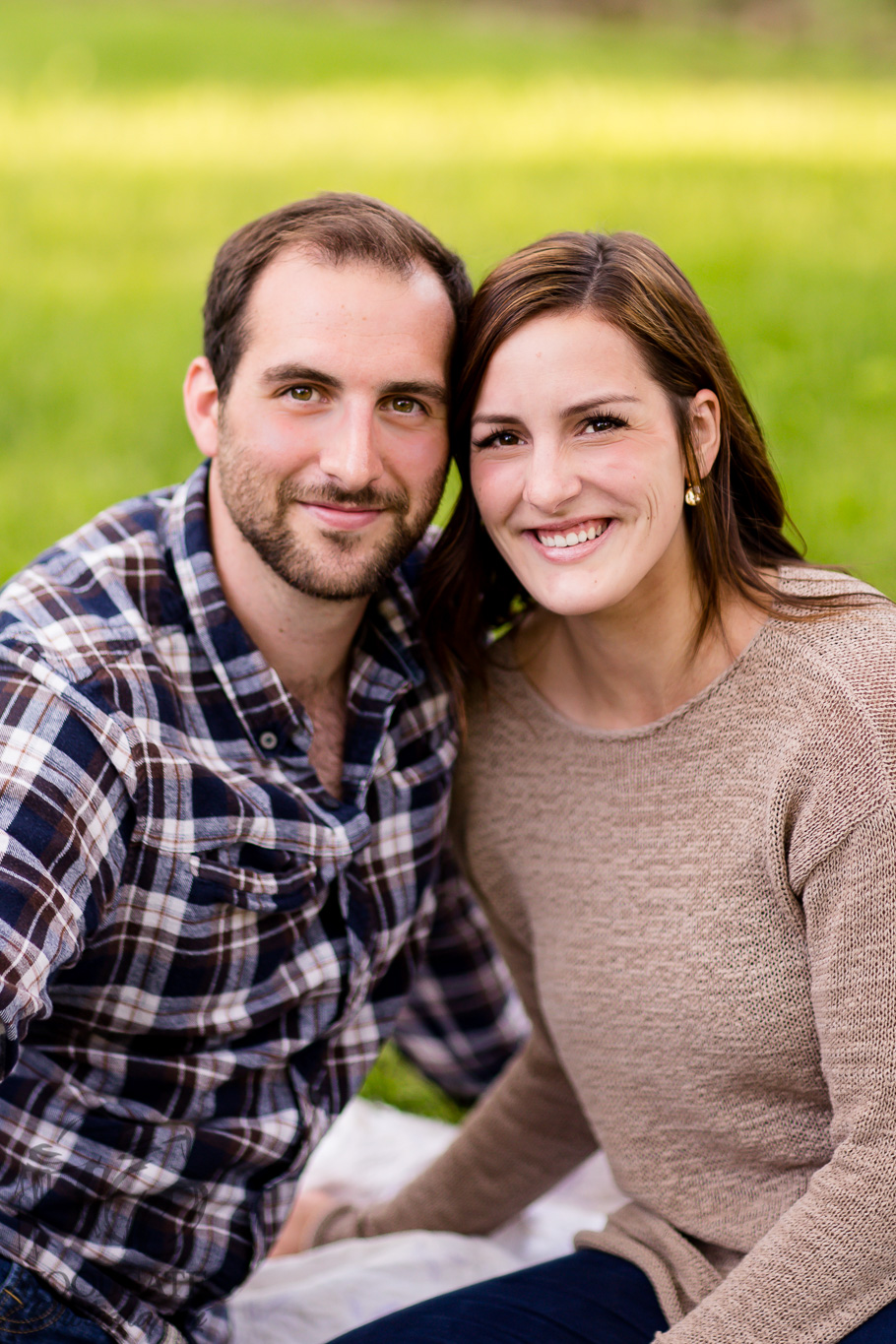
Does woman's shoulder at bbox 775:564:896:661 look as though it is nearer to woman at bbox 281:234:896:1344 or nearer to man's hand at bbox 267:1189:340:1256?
woman at bbox 281:234:896:1344

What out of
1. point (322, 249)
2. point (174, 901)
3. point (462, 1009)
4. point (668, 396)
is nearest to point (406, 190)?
point (462, 1009)

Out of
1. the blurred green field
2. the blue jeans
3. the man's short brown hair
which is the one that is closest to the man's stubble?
the man's short brown hair

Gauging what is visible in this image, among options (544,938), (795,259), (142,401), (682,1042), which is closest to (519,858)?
(544,938)

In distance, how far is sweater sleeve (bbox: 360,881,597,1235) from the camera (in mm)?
2824

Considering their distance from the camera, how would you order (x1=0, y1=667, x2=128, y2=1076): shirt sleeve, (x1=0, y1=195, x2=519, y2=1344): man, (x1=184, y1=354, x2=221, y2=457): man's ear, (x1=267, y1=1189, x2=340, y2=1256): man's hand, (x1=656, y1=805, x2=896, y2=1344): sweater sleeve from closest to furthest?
1. (x1=0, y1=667, x2=128, y2=1076): shirt sleeve
2. (x1=656, y1=805, x2=896, y2=1344): sweater sleeve
3. (x1=0, y1=195, x2=519, y2=1344): man
4. (x1=184, y1=354, x2=221, y2=457): man's ear
5. (x1=267, y1=1189, x2=340, y2=1256): man's hand

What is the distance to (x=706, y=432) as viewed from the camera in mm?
2348

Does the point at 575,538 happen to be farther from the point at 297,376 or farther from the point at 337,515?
the point at 297,376

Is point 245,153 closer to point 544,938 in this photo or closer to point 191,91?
point 191,91

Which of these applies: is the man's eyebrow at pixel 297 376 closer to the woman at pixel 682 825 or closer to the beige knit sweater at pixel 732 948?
the woman at pixel 682 825

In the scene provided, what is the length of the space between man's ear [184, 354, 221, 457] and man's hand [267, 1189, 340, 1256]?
1665mm

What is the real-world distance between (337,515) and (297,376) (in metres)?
0.23

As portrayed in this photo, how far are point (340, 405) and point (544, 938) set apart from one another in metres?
0.98

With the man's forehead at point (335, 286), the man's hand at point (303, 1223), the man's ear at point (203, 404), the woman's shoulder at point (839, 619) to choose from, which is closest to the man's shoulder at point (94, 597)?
the man's ear at point (203, 404)

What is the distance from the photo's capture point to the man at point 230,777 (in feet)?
7.14
